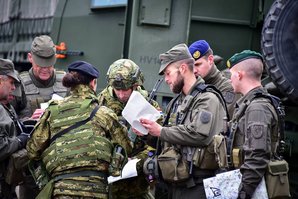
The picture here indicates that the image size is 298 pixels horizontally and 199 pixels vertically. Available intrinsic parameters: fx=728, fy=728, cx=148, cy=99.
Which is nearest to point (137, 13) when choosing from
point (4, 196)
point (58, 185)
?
point (4, 196)

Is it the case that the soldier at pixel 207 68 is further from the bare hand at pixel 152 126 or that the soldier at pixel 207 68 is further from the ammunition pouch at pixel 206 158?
the ammunition pouch at pixel 206 158

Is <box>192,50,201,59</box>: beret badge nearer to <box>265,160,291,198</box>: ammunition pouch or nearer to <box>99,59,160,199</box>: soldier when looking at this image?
<box>99,59,160,199</box>: soldier

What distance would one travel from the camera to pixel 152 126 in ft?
17.2

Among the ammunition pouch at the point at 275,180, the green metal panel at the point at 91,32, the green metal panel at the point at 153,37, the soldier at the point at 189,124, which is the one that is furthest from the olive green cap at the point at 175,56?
the green metal panel at the point at 91,32

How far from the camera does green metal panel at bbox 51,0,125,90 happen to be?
8797 mm

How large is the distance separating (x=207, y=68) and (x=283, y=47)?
800 millimetres

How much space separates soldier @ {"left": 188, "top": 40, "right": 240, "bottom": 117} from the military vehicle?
452mm

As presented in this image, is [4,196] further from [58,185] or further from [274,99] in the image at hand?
[274,99]

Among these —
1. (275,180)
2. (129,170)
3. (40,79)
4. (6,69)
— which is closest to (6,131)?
(6,69)

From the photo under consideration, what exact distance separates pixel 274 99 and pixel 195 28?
349 cm

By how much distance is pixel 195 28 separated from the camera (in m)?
8.11

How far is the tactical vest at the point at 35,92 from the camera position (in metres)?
7.12

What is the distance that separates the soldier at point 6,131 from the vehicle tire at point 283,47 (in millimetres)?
2215

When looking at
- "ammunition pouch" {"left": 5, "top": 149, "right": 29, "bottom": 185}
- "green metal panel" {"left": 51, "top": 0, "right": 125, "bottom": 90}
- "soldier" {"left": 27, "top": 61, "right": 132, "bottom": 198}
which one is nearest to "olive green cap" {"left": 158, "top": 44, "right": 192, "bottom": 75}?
"soldier" {"left": 27, "top": 61, "right": 132, "bottom": 198}
